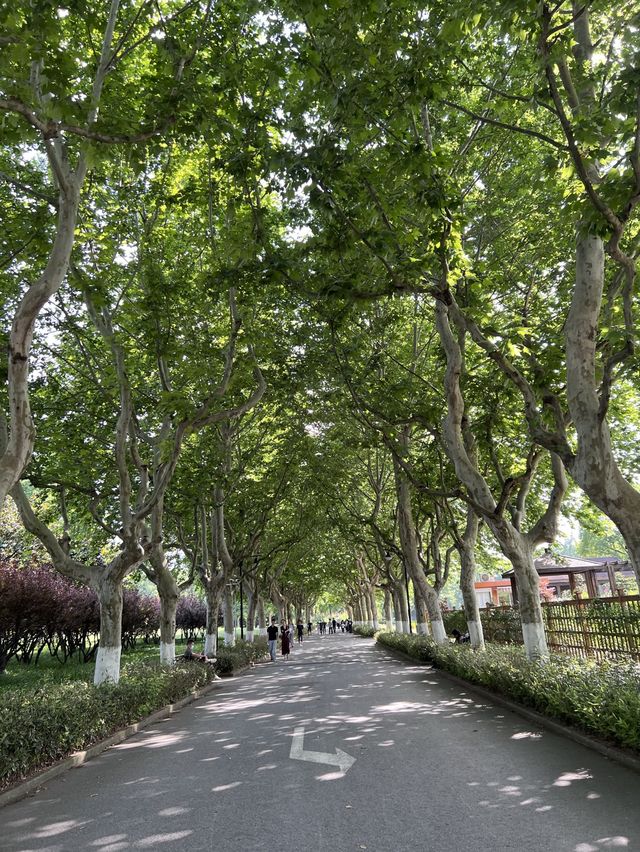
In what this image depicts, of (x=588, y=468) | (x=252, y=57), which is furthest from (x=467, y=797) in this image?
(x=252, y=57)

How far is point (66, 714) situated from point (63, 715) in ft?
0.24

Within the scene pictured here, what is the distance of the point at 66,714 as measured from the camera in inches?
302

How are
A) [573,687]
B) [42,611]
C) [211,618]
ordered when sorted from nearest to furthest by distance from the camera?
[573,687] < [211,618] < [42,611]

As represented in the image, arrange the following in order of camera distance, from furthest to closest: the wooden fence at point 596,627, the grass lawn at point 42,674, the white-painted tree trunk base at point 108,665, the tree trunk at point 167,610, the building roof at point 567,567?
the building roof at point 567,567
the grass lawn at point 42,674
the tree trunk at point 167,610
the wooden fence at point 596,627
the white-painted tree trunk base at point 108,665

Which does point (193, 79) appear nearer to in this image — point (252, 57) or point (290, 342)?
point (252, 57)

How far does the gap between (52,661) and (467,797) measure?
29955 mm

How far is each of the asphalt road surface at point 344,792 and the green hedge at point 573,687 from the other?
0.38 metres

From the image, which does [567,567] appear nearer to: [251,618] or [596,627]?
[596,627]

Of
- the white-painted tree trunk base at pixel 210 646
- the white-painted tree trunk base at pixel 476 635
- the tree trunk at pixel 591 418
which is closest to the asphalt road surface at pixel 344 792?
the tree trunk at pixel 591 418

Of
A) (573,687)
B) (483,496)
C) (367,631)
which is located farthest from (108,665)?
(367,631)

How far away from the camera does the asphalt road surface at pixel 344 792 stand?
444cm

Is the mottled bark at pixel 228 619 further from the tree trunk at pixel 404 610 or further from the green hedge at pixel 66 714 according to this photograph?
the green hedge at pixel 66 714

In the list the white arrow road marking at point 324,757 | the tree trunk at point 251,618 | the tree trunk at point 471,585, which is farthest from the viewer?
the tree trunk at point 251,618

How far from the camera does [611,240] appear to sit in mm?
6070
